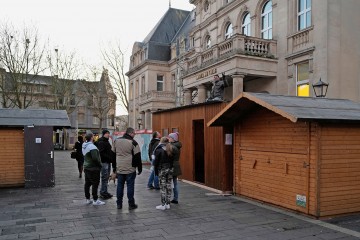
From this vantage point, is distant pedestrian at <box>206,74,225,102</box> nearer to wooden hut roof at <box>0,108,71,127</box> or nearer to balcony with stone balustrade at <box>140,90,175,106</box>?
wooden hut roof at <box>0,108,71,127</box>

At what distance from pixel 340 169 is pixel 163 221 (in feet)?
13.2

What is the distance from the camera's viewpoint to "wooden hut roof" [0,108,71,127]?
11609 millimetres

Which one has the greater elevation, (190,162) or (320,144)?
(320,144)

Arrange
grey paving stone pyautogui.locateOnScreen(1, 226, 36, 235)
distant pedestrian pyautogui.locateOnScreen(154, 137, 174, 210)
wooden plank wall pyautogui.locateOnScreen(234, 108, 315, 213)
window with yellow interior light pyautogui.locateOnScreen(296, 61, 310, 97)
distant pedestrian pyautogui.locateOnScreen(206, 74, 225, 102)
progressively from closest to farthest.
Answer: grey paving stone pyautogui.locateOnScreen(1, 226, 36, 235)
wooden plank wall pyautogui.locateOnScreen(234, 108, 315, 213)
distant pedestrian pyautogui.locateOnScreen(154, 137, 174, 210)
distant pedestrian pyautogui.locateOnScreen(206, 74, 225, 102)
window with yellow interior light pyautogui.locateOnScreen(296, 61, 310, 97)

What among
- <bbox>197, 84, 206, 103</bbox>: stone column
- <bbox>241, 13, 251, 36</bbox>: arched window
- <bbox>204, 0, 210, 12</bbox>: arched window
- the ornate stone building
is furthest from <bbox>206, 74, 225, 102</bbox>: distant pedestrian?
<bbox>204, 0, 210, 12</bbox>: arched window

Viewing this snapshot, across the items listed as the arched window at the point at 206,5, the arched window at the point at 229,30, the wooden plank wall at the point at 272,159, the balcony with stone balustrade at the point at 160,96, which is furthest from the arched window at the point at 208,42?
the wooden plank wall at the point at 272,159

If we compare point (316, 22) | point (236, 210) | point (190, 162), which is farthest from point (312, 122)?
point (316, 22)

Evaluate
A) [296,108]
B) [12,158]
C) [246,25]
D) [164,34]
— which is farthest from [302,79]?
[164,34]

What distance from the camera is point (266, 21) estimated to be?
20.6m

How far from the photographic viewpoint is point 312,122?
7.33 metres

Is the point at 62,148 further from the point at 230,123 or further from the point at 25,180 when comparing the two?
the point at 230,123

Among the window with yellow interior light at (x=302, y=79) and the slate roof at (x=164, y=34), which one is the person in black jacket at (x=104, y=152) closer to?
the window with yellow interior light at (x=302, y=79)

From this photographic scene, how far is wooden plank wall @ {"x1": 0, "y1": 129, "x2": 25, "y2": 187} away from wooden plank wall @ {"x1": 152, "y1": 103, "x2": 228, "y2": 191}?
564 centimetres

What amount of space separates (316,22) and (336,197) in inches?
465
